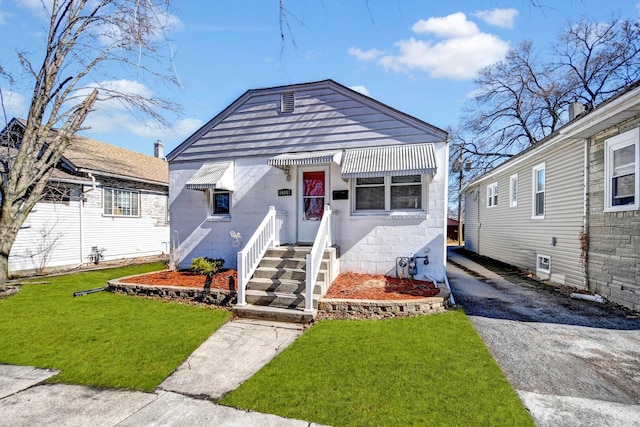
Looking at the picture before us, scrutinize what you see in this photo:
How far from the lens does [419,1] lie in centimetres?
242

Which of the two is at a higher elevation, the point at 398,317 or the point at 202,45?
the point at 202,45

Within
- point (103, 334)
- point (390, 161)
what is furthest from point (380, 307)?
point (103, 334)

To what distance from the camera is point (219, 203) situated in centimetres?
964

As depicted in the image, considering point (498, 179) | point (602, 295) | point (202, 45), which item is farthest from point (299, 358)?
point (498, 179)

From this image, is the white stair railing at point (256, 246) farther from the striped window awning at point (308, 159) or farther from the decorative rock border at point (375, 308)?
the decorative rock border at point (375, 308)

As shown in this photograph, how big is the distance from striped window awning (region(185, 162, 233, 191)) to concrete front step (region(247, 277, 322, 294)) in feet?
10.6

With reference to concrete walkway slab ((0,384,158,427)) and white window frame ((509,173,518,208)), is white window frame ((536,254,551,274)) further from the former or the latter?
concrete walkway slab ((0,384,158,427))

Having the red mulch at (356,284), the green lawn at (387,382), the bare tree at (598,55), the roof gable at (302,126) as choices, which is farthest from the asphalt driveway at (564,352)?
the bare tree at (598,55)

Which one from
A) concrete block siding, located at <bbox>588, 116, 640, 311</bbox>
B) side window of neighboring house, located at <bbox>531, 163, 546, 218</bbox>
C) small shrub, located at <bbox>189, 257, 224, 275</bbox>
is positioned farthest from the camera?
side window of neighboring house, located at <bbox>531, 163, 546, 218</bbox>

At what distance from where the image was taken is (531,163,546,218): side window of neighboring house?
32.8ft

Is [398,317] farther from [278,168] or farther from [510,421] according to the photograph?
[278,168]

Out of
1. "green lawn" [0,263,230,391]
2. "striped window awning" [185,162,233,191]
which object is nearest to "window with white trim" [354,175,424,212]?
"striped window awning" [185,162,233,191]

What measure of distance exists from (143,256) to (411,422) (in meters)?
15.6

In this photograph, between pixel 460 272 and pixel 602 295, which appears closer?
pixel 602 295
